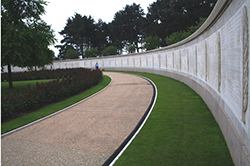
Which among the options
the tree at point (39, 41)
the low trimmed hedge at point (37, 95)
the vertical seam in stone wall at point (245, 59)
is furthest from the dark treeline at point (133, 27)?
the vertical seam in stone wall at point (245, 59)

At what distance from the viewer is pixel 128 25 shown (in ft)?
238

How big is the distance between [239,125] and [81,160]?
365 centimetres

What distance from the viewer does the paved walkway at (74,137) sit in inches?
216

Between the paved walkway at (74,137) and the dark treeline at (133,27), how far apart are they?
141ft

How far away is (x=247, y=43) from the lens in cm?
349

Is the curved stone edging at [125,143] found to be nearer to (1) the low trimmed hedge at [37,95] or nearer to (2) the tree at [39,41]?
(1) the low trimmed hedge at [37,95]

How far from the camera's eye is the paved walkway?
5477mm

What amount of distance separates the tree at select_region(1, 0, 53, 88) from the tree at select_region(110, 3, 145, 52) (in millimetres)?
54248

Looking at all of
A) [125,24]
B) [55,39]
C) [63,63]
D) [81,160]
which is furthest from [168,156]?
[125,24]

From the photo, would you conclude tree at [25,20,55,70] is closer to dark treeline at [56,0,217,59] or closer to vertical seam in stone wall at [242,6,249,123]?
vertical seam in stone wall at [242,6,249,123]

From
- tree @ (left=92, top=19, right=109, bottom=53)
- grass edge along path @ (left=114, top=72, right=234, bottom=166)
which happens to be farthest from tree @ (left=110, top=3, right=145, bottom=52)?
grass edge along path @ (left=114, top=72, right=234, bottom=166)

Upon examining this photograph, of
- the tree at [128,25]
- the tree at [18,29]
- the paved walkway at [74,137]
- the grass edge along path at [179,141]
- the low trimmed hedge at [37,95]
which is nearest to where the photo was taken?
the grass edge along path at [179,141]

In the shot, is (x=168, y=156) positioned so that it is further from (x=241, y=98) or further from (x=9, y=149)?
(x=9, y=149)

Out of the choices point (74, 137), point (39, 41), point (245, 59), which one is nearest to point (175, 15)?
point (39, 41)
